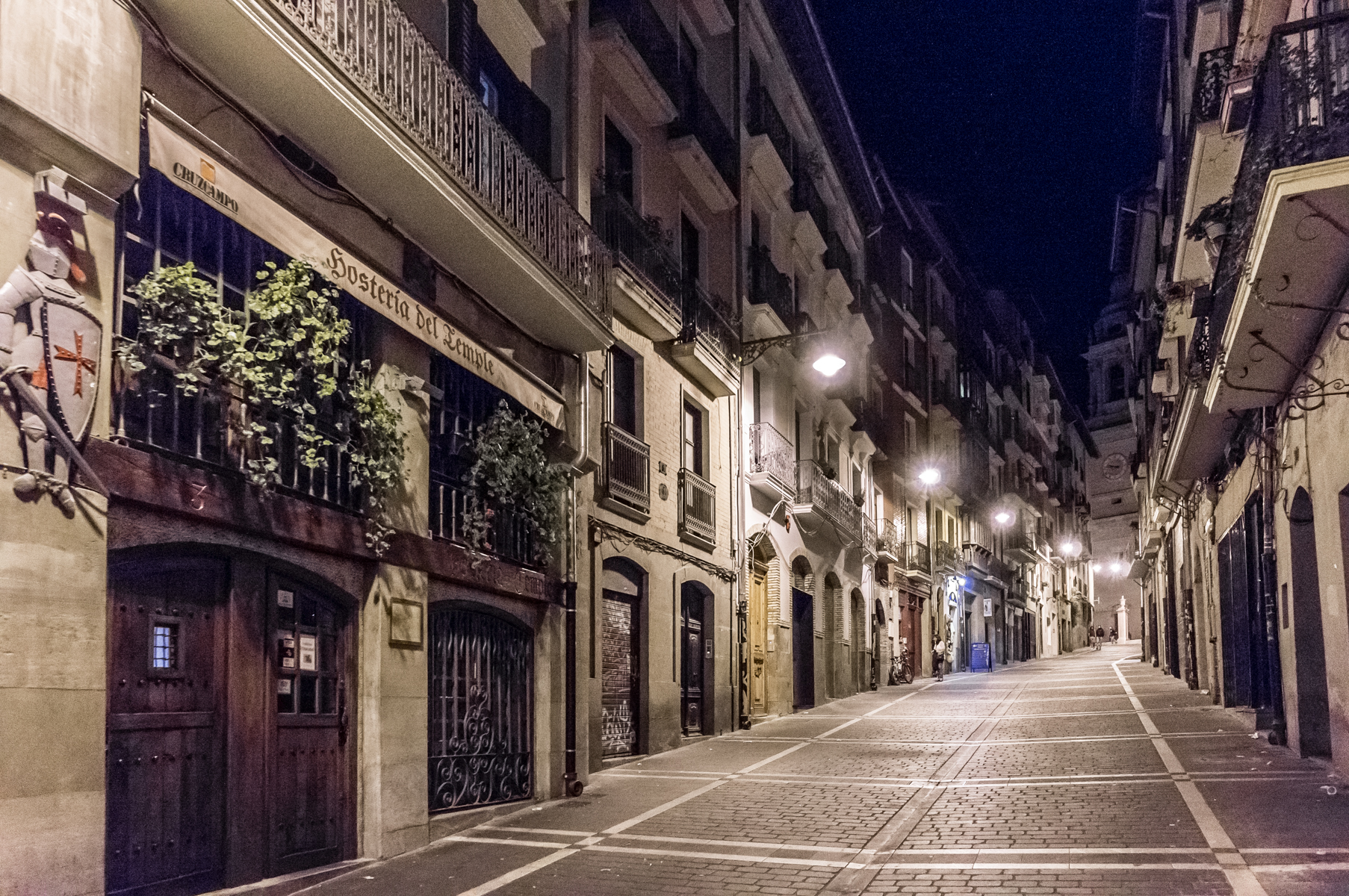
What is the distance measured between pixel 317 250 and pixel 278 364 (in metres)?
0.98

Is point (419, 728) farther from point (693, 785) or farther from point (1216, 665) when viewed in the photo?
point (1216, 665)

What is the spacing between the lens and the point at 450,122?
10.8m

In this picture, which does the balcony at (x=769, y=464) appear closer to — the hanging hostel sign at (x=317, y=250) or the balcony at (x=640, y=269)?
the balcony at (x=640, y=269)

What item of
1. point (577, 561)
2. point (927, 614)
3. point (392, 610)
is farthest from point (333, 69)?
point (927, 614)

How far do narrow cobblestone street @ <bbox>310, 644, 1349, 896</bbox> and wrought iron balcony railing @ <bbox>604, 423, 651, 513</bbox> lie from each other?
3.50 m

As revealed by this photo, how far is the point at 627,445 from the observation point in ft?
53.1

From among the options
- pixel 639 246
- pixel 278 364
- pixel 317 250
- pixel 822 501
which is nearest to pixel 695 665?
pixel 639 246

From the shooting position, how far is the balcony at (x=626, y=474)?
50.5 ft

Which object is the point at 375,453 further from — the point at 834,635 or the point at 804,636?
the point at 834,635

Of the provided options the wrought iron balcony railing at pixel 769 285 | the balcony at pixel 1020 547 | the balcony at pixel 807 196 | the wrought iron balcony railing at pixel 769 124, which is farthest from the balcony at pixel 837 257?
the balcony at pixel 1020 547

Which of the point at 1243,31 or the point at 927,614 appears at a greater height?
the point at 1243,31

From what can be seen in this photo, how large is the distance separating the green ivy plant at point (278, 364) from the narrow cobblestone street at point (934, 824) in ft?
9.75

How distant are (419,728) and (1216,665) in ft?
54.5

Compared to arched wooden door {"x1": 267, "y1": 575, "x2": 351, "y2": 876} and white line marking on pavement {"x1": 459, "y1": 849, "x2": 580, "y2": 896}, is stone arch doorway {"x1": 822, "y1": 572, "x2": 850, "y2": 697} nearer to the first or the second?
white line marking on pavement {"x1": 459, "y1": 849, "x2": 580, "y2": 896}
